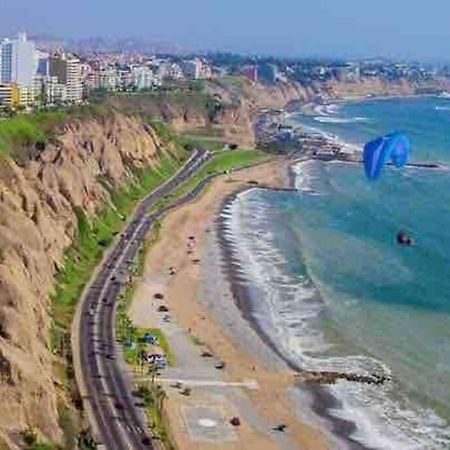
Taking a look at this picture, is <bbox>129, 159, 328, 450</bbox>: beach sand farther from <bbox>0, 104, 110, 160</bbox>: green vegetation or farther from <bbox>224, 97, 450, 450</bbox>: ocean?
<bbox>0, 104, 110, 160</bbox>: green vegetation

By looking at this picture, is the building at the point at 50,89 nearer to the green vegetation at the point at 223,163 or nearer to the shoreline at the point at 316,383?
the green vegetation at the point at 223,163

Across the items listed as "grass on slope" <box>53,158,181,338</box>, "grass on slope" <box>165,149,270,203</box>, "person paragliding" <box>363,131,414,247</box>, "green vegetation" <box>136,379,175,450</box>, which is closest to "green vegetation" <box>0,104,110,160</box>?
"grass on slope" <box>53,158,181,338</box>

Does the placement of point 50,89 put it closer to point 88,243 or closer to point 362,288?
point 88,243

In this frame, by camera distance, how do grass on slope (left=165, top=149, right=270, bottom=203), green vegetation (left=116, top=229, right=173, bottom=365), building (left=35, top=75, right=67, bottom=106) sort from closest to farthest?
green vegetation (left=116, top=229, right=173, bottom=365), grass on slope (left=165, top=149, right=270, bottom=203), building (left=35, top=75, right=67, bottom=106)

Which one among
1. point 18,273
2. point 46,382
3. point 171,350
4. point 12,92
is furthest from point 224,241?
point 12,92

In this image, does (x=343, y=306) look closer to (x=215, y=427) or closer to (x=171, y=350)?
(x=171, y=350)

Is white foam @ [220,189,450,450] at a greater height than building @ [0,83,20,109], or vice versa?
building @ [0,83,20,109]

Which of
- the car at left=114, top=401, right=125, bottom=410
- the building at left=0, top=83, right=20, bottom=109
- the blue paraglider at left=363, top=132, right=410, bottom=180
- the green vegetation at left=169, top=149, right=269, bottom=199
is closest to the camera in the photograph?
the car at left=114, top=401, right=125, bottom=410
